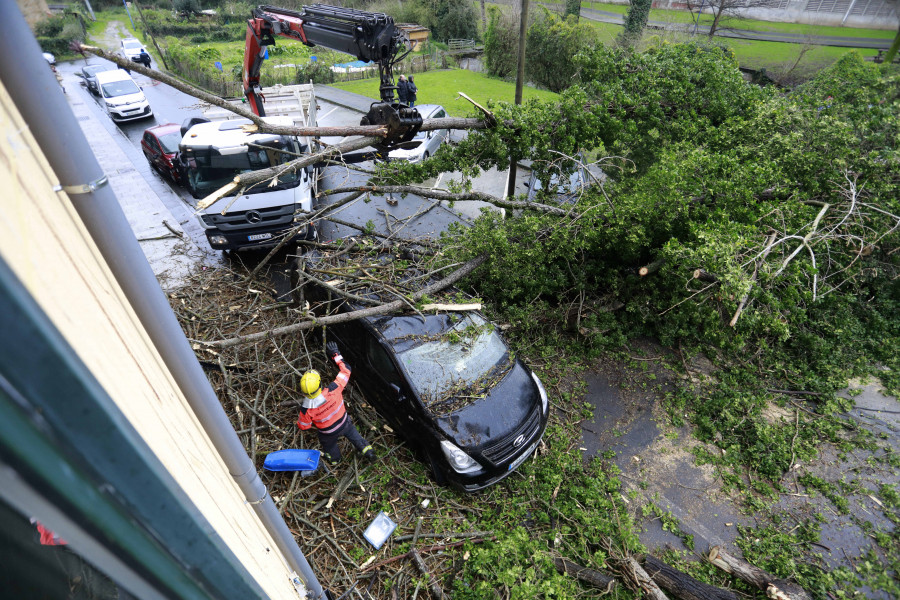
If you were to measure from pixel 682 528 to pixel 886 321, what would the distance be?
18.1 ft

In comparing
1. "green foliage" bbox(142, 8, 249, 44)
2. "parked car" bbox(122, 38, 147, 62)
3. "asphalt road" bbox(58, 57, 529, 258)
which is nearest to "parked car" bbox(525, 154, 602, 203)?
"asphalt road" bbox(58, 57, 529, 258)

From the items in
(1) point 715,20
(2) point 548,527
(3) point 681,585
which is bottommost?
(2) point 548,527

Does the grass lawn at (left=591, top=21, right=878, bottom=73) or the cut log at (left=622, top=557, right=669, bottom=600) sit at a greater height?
the grass lawn at (left=591, top=21, right=878, bottom=73)

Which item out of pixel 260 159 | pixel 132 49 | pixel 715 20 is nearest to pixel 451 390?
pixel 260 159

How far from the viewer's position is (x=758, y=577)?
13.8 ft

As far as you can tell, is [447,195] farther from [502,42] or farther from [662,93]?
[502,42]

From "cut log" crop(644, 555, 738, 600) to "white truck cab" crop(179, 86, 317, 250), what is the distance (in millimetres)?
7219

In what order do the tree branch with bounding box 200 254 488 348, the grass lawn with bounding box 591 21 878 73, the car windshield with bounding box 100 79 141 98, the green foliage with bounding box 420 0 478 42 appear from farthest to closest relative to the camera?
1. the green foliage with bounding box 420 0 478 42
2. the car windshield with bounding box 100 79 141 98
3. the grass lawn with bounding box 591 21 878 73
4. the tree branch with bounding box 200 254 488 348

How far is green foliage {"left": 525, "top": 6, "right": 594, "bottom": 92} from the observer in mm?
20781

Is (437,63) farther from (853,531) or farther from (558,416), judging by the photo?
(853,531)

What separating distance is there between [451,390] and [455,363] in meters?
0.37

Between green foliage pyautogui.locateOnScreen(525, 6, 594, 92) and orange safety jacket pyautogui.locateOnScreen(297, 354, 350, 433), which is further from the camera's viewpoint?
green foliage pyautogui.locateOnScreen(525, 6, 594, 92)

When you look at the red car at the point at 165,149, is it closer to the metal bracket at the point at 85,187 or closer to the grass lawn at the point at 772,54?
the metal bracket at the point at 85,187

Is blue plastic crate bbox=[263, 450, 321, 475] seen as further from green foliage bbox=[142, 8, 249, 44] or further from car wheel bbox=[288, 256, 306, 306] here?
green foliage bbox=[142, 8, 249, 44]
